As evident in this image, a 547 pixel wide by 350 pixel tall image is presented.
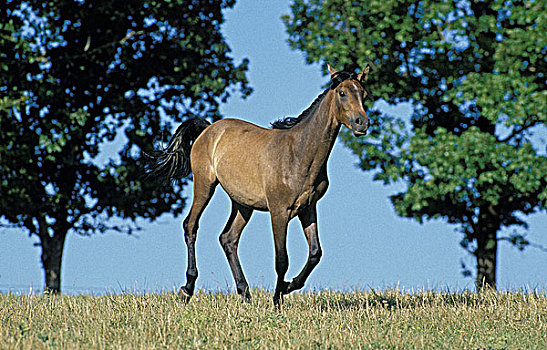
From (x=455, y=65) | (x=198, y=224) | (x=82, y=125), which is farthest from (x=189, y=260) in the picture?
(x=455, y=65)

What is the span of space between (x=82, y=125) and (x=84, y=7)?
339 cm

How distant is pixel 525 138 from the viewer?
15328mm

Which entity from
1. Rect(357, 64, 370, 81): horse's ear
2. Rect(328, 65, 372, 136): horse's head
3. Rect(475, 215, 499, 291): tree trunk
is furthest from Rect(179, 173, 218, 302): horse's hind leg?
Rect(475, 215, 499, 291): tree trunk

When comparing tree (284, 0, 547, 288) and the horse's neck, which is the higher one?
tree (284, 0, 547, 288)

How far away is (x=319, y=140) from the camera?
27.7ft

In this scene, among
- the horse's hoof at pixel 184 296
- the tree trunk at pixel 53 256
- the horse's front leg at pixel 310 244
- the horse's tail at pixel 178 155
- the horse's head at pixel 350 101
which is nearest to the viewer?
the horse's head at pixel 350 101

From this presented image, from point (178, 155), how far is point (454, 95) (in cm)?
740

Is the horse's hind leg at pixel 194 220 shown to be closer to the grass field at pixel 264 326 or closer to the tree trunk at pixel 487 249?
the grass field at pixel 264 326

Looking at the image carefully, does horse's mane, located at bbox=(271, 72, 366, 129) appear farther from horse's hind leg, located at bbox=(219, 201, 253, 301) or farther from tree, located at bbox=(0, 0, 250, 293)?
tree, located at bbox=(0, 0, 250, 293)

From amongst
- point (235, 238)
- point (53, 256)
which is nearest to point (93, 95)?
point (53, 256)

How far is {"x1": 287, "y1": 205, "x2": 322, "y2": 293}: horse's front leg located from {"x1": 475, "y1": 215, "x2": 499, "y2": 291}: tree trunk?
8918 millimetres

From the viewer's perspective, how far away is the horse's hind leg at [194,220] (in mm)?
10125

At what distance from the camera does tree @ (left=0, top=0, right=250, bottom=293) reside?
15.4m

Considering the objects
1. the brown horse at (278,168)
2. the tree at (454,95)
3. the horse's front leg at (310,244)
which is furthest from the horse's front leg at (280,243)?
the tree at (454,95)
